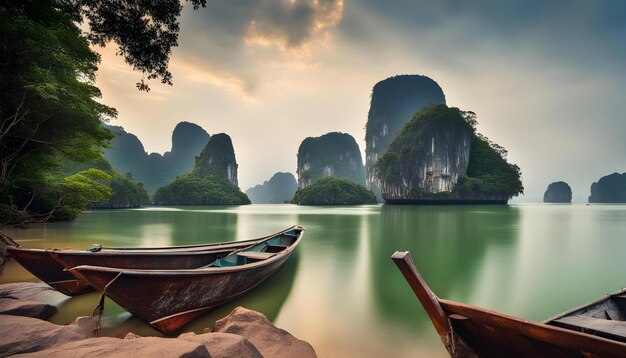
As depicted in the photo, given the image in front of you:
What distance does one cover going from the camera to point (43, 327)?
262 cm

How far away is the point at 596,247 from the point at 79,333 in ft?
52.8

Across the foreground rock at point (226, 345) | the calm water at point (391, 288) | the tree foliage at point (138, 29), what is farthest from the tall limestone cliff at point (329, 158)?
the foreground rock at point (226, 345)

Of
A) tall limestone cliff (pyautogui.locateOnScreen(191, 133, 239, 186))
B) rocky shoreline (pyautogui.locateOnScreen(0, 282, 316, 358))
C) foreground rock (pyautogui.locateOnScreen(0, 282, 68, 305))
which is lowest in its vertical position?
foreground rock (pyautogui.locateOnScreen(0, 282, 68, 305))

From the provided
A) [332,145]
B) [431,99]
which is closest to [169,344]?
[332,145]

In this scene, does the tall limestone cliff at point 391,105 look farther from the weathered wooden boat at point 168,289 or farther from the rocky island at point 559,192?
the weathered wooden boat at point 168,289

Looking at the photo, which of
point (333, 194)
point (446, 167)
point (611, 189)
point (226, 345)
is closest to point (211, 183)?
point (333, 194)

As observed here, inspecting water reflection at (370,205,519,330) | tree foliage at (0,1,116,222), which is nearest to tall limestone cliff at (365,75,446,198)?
water reflection at (370,205,519,330)

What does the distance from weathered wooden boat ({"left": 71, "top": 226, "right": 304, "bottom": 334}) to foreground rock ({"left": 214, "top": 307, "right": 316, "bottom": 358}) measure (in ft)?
1.82

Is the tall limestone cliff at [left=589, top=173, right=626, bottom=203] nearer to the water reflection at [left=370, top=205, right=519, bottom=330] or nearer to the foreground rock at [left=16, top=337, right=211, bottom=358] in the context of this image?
the water reflection at [left=370, top=205, right=519, bottom=330]

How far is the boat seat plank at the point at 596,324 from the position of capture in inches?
88.4

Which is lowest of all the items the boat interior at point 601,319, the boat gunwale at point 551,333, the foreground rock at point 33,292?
the foreground rock at point 33,292

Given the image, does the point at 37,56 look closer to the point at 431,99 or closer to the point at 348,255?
the point at 348,255

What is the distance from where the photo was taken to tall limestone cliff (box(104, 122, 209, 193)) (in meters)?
90.1

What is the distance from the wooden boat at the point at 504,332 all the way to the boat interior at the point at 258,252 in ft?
12.7
